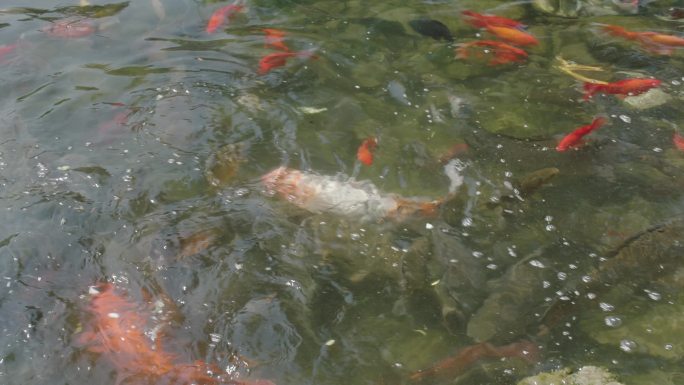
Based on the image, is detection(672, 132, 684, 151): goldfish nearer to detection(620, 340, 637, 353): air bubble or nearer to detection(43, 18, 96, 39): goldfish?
detection(620, 340, 637, 353): air bubble

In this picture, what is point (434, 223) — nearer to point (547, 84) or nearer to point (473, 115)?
point (473, 115)

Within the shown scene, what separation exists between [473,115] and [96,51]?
353 cm

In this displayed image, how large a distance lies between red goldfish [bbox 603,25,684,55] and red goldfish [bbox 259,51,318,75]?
2.89 m

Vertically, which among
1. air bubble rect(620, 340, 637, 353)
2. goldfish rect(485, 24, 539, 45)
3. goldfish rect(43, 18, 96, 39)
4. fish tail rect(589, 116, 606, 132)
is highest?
goldfish rect(43, 18, 96, 39)

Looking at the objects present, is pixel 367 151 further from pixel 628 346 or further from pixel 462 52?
pixel 628 346

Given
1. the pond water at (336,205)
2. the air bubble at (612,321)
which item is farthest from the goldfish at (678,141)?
the air bubble at (612,321)

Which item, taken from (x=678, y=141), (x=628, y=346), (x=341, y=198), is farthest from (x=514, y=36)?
(x=628, y=346)

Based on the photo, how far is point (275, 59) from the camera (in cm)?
571

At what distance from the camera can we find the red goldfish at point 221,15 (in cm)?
637

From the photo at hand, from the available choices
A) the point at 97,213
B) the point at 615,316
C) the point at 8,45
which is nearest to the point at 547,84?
the point at 615,316

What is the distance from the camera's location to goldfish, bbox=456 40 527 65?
5680 mm

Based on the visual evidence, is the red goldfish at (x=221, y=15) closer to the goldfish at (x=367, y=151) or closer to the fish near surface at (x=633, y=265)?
the goldfish at (x=367, y=151)

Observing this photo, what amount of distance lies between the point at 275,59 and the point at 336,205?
2038 millimetres

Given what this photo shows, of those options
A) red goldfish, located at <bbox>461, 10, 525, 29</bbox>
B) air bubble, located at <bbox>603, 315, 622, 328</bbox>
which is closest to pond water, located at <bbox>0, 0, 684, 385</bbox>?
air bubble, located at <bbox>603, 315, 622, 328</bbox>
